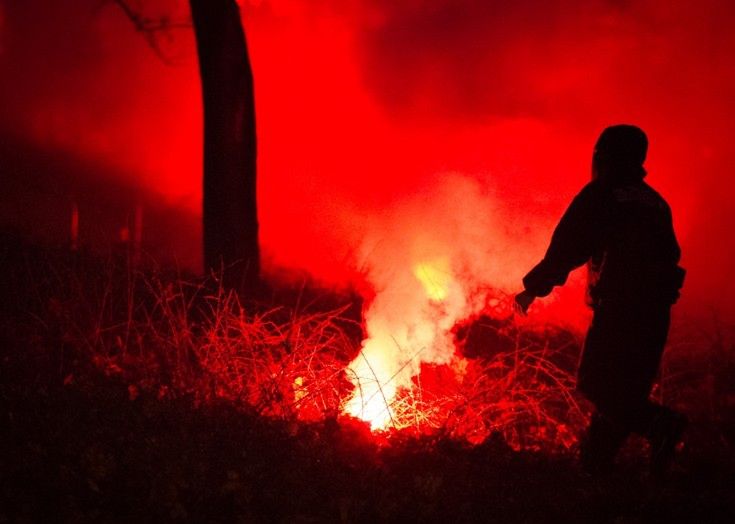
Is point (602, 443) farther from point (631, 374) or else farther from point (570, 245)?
point (570, 245)

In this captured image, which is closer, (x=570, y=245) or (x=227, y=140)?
(x=570, y=245)

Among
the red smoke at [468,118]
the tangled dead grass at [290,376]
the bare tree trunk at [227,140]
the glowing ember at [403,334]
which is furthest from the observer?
the red smoke at [468,118]

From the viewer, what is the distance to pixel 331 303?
811 cm

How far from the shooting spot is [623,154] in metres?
4.03

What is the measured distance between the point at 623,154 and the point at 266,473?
8.88 ft

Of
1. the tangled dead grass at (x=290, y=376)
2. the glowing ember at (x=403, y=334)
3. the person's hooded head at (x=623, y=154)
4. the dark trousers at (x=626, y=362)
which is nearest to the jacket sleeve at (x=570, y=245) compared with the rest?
the person's hooded head at (x=623, y=154)

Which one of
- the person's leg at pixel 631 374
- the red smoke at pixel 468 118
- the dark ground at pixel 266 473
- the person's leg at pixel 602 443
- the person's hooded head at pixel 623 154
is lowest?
the dark ground at pixel 266 473

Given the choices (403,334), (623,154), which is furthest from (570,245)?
(403,334)

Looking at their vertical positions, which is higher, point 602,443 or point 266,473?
point 602,443

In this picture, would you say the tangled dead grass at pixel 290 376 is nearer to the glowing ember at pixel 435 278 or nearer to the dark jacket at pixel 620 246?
the glowing ember at pixel 435 278

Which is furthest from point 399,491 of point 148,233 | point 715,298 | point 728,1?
point 148,233

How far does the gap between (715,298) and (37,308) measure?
25.0 feet

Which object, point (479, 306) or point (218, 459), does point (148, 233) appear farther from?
point (218, 459)

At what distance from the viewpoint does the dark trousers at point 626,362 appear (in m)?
3.94
